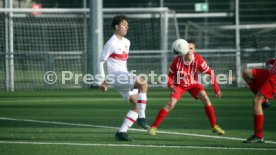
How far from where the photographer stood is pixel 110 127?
1279cm

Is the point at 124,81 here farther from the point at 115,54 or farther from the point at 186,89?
the point at 186,89

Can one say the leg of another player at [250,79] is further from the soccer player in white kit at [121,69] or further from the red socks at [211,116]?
the soccer player in white kit at [121,69]

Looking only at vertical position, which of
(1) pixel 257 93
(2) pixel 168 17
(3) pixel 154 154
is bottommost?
(3) pixel 154 154

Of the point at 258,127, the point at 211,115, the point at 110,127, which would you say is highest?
the point at 211,115

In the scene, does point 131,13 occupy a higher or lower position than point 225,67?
higher

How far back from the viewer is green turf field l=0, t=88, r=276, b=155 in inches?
390

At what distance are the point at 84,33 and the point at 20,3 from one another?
691cm

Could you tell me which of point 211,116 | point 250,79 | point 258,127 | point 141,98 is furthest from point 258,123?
point 141,98

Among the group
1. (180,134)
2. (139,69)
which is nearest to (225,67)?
(139,69)

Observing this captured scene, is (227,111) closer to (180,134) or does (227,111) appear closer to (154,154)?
(180,134)

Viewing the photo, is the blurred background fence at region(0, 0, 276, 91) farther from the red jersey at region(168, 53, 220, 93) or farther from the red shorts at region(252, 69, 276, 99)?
the red shorts at region(252, 69, 276, 99)

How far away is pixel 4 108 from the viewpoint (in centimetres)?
1673

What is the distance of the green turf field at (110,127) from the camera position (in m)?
9.91

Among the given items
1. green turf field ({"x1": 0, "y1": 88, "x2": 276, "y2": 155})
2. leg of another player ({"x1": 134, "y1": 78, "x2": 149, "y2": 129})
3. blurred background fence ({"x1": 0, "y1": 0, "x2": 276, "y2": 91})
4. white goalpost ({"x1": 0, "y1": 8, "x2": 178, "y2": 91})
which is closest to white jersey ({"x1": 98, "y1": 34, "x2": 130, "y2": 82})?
leg of another player ({"x1": 134, "y1": 78, "x2": 149, "y2": 129})
